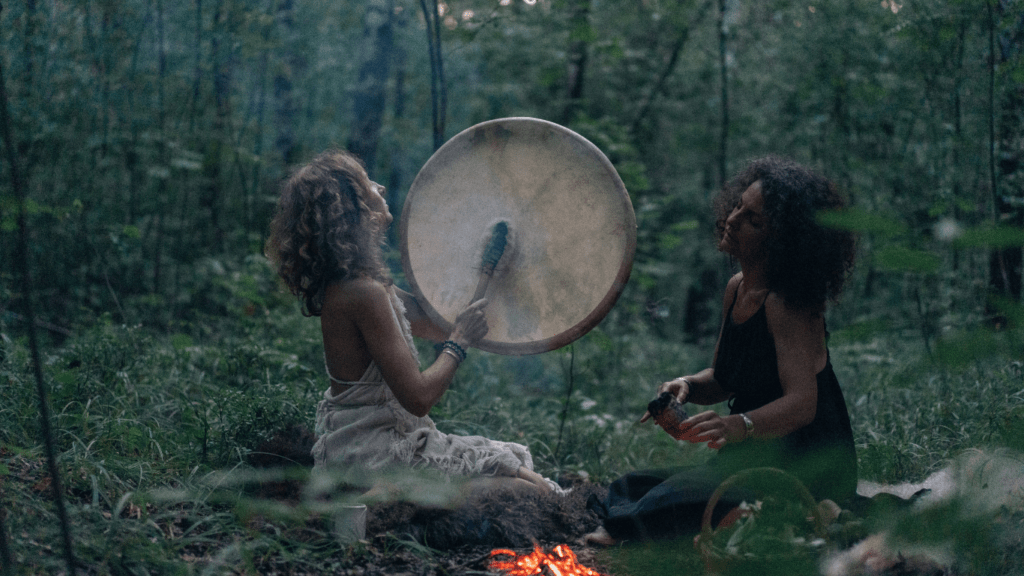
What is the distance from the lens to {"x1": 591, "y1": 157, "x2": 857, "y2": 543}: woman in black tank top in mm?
2150

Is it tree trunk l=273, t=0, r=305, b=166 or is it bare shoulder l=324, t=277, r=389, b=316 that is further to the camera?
tree trunk l=273, t=0, r=305, b=166

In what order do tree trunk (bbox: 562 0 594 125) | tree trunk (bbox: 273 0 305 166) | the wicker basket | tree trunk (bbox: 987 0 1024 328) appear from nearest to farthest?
the wicker basket < tree trunk (bbox: 987 0 1024 328) < tree trunk (bbox: 562 0 594 125) < tree trunk (bbox: 273 0 305 166)

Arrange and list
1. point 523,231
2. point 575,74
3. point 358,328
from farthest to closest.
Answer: point 575,74, point 523,231, point 358,328

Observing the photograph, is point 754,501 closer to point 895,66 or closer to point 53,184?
point 53,184

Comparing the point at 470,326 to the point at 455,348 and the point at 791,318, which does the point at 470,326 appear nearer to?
the point at 455,348

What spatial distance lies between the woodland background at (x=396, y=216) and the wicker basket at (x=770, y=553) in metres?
0.33

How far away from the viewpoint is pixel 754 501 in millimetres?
2131

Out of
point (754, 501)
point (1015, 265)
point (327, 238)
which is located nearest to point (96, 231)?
point (327, 238)

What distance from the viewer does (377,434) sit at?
2502 mm

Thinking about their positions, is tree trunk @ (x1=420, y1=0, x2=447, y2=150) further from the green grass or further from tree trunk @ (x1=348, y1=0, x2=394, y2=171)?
tree trunk @ (x1=348, y1=0, x2=394, y2=171)

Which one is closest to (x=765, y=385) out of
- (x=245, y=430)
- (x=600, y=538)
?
(x=600, y=538)

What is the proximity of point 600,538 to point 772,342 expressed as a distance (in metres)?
0.91

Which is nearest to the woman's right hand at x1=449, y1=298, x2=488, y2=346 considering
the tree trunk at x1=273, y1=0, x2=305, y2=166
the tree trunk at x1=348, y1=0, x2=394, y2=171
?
the tree trunk at x1=348, y1=0, x2=394, y2=171

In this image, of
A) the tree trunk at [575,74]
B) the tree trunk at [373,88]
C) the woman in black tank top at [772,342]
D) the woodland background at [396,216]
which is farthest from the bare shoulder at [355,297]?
the tree trunk at [575,74]
